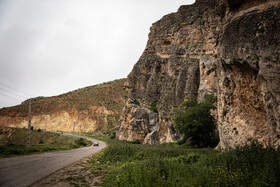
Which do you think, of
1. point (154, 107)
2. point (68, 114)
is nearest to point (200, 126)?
point (154, 107)

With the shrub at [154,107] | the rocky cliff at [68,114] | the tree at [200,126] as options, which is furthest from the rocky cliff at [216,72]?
the rocky cliff at [68,114]

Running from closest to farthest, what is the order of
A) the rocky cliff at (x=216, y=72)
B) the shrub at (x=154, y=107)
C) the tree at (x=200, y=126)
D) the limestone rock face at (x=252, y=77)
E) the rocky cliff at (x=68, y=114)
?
the limestone rock face at (x=252, y=77), the rocky cliff at (x=216, y=72), the tree at (x=200, y=126), the shrub at (x=154, y=107), the rocky cliff at (x=68, y=114)

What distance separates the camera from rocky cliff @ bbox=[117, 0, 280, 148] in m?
9.55

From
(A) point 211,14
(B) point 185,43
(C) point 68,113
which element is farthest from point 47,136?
(A) point 211,14

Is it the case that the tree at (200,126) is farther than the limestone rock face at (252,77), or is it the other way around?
the tree at (200,126)

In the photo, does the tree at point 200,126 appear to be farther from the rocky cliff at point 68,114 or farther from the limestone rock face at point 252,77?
the rocky cliff at point 68,114

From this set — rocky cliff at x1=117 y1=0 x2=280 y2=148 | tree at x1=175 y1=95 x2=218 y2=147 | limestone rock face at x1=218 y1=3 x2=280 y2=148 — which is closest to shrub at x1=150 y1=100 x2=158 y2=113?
rocky cliff at x1=117 y1=0 x2=280 y2=148

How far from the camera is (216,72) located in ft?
91.4

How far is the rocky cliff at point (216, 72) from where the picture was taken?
→ 31.3 feet

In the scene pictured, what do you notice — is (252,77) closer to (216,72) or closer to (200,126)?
(200,126)

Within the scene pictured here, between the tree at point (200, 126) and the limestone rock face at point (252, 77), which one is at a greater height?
the limestone rock face at point (252, 77)

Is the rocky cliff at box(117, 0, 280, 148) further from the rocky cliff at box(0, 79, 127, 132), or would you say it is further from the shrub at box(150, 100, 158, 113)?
the rocky cliff at box(0, 79, 127, 132)

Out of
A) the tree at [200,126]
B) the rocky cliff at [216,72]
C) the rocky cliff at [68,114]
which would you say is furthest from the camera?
the rocky cliff at [68,114]

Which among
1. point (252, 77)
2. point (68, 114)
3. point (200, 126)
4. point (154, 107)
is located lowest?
point (200, 126)
